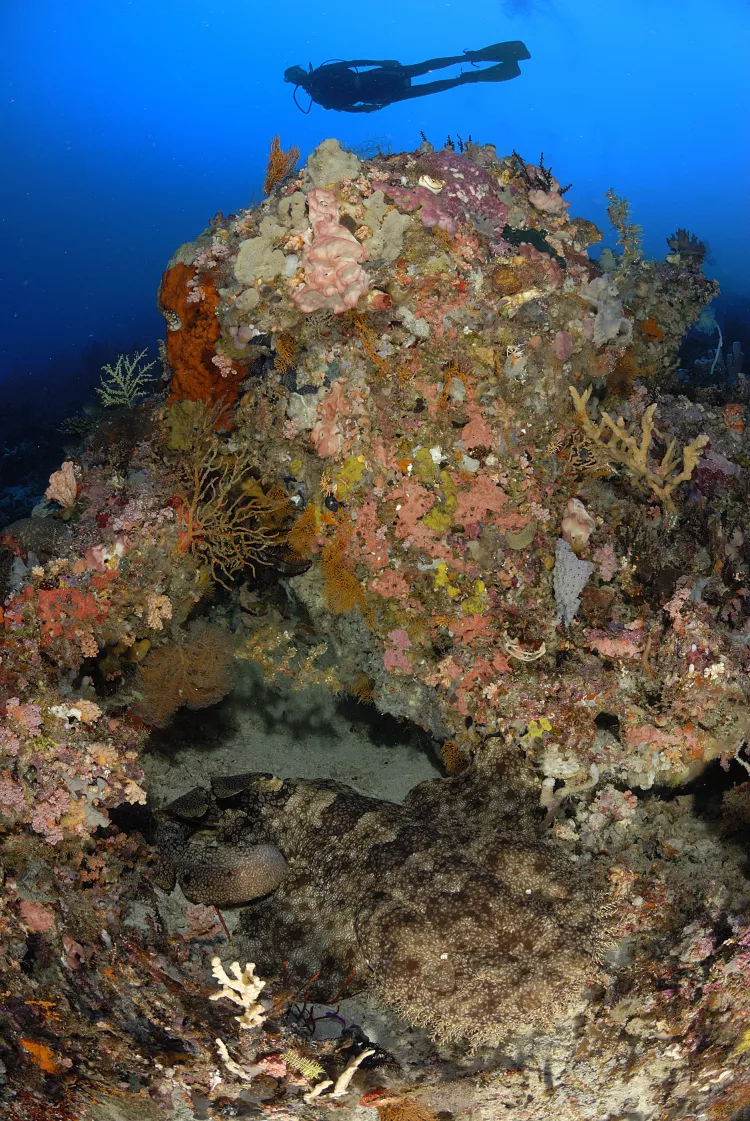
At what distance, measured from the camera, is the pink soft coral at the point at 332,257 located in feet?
18.6

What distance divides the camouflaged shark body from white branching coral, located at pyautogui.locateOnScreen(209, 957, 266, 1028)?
0.73 m

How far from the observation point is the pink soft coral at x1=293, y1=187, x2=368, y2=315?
18.6 feet

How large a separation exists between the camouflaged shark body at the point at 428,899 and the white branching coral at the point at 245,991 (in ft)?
2.39

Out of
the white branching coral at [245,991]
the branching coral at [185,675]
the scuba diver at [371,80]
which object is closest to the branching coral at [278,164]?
the branching coral at [185,675]

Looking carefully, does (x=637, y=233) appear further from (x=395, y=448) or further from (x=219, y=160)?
(x=219, y=160)

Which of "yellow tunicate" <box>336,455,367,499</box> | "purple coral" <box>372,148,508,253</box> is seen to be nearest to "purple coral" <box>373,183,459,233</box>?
"purple coral" <box>372,148,508,253</box>

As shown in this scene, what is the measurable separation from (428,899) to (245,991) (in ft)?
4.72

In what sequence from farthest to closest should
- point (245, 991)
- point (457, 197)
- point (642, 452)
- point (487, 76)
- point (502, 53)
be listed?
point (502, 53) < point (487, 76) < point (457, 197) < point (642, 452) < point (245, 991)

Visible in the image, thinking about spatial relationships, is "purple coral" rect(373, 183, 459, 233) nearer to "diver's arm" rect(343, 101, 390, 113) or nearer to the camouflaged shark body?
the camouflaged shark body

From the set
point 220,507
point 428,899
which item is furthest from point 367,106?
point 428,899

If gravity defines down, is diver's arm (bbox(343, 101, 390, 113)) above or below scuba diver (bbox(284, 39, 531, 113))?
below

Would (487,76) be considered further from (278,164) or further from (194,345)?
(194,345)

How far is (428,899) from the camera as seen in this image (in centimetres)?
445

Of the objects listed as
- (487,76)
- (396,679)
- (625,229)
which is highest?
(487,76)
